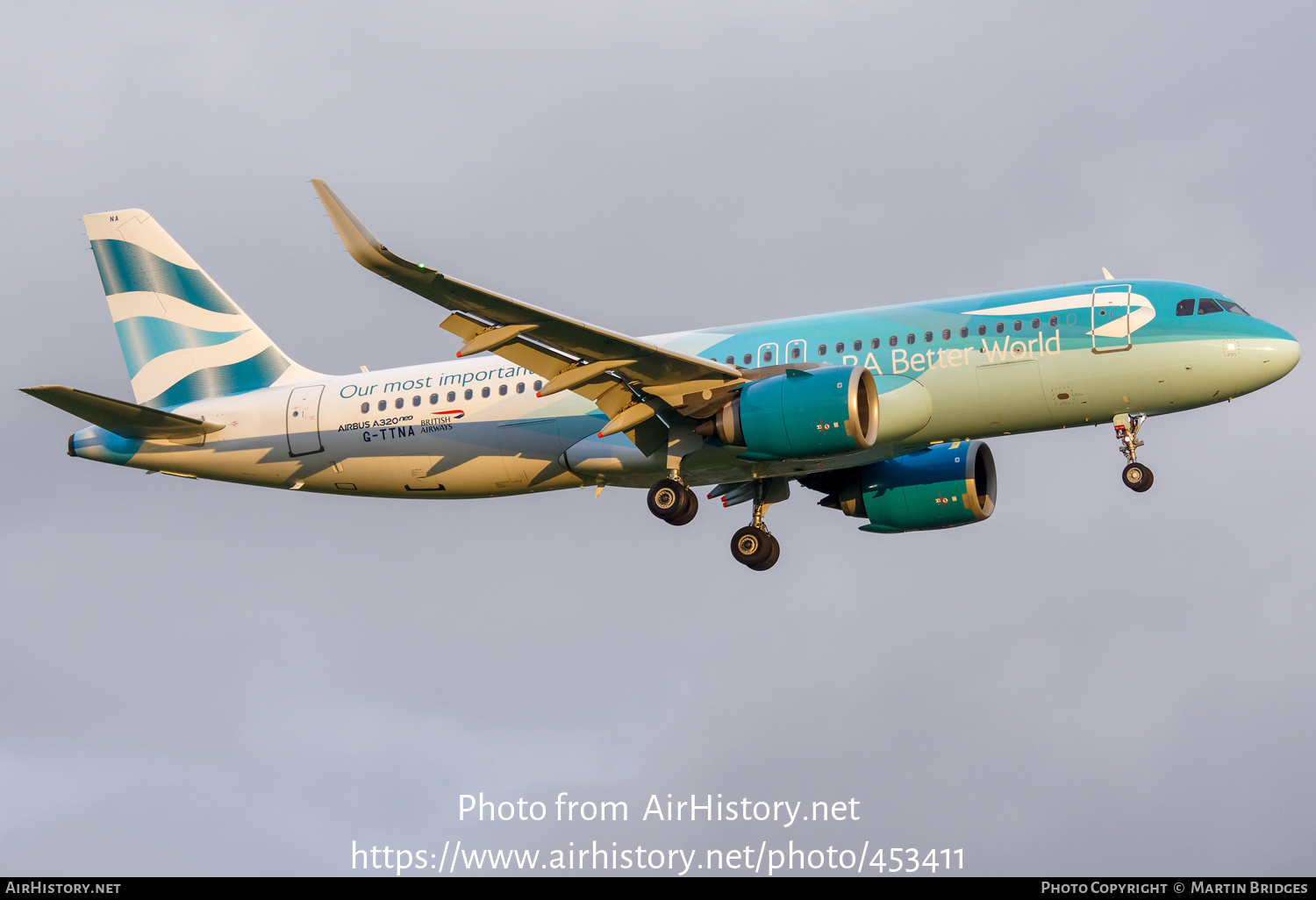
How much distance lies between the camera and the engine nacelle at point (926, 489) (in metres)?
37.3

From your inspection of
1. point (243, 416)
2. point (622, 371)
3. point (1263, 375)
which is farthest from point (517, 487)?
point (1263, 375)

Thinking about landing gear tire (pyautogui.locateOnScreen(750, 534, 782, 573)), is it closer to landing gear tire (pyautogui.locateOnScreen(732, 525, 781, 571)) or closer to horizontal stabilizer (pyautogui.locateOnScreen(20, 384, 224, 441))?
landing gear tire (pyautogui.locateOnScreen(732, 525, 781, 571))

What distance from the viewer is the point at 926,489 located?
123 feet

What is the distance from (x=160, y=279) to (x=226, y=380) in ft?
12.6

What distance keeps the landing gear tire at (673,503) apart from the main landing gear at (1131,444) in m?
9.38

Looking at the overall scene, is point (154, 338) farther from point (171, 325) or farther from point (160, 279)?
point (160, 279)

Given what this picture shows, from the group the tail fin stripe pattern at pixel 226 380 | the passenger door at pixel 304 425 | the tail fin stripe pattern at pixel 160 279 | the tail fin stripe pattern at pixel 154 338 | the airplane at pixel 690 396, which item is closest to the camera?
the airplane at pixel 690 396


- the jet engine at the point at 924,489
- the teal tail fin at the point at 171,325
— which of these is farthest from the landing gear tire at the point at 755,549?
the teal tail fin at the point at 171,325

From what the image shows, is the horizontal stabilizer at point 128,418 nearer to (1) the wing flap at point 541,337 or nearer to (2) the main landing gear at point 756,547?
(1) the wing flap at point 541,337

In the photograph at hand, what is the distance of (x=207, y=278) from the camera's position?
133ft

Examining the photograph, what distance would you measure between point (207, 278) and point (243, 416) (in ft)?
17.0

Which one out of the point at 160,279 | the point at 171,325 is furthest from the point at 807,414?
the point at 160,279

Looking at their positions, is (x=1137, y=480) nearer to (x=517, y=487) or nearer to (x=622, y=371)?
(x=622, y=371)

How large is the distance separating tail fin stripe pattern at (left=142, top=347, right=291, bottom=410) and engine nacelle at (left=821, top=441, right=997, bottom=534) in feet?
50.4
